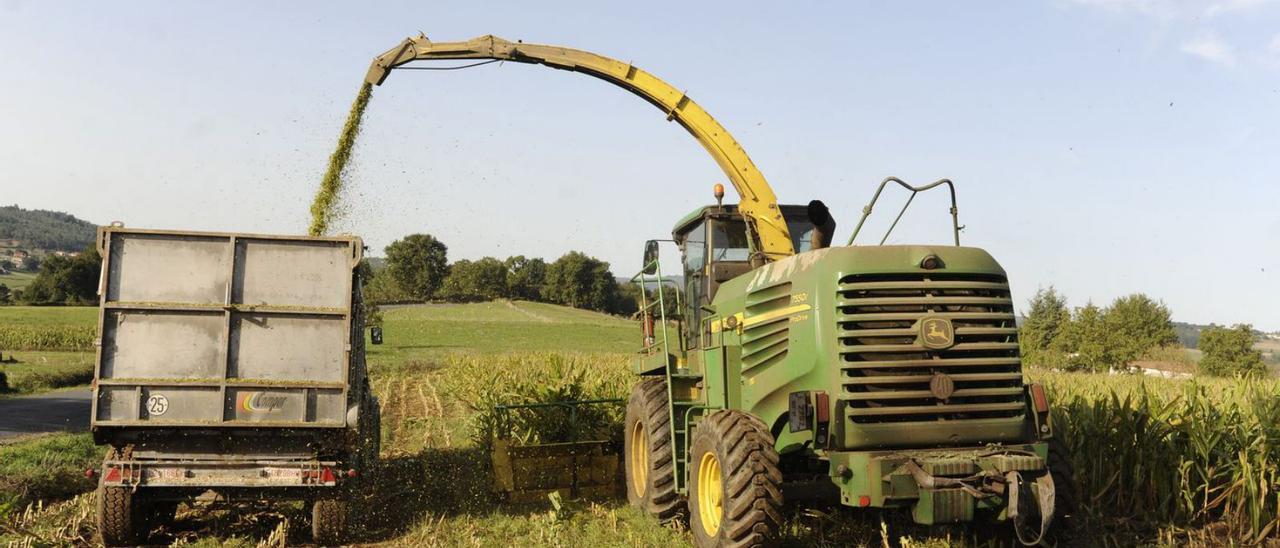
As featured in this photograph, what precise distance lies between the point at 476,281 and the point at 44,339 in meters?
40.5

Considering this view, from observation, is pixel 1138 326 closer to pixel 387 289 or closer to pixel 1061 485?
pixel 387 289

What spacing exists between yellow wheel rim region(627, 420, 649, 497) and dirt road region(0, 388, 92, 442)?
36.3 feet

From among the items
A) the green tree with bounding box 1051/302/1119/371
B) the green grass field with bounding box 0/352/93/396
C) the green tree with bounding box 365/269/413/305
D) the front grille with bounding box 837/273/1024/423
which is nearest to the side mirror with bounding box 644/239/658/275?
the front grille with bounding box 837/273/1024/423

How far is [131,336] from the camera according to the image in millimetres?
7082

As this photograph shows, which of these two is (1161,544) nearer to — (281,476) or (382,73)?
(281,476)

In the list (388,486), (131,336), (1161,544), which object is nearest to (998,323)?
(1161,544)

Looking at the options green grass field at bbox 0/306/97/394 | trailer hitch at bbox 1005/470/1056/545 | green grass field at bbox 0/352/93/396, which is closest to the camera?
trailer hitch at bbox 1005/470/1056/545

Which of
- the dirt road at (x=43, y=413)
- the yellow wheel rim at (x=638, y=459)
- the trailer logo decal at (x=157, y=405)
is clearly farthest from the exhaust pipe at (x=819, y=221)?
the dirt road at (x=43, y=413)

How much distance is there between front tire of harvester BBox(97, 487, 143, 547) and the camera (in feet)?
22.7

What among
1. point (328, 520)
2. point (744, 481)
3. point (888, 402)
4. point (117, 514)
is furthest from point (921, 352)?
point (117, 514)

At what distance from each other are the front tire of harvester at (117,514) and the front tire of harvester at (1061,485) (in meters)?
6.53

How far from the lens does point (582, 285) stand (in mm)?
76438

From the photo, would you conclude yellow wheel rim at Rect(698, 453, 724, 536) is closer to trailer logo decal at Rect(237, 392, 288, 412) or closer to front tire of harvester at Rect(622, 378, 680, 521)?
front tire of harvester at Rect(622, 378, 680, 521)

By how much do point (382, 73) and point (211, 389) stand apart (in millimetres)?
4186
